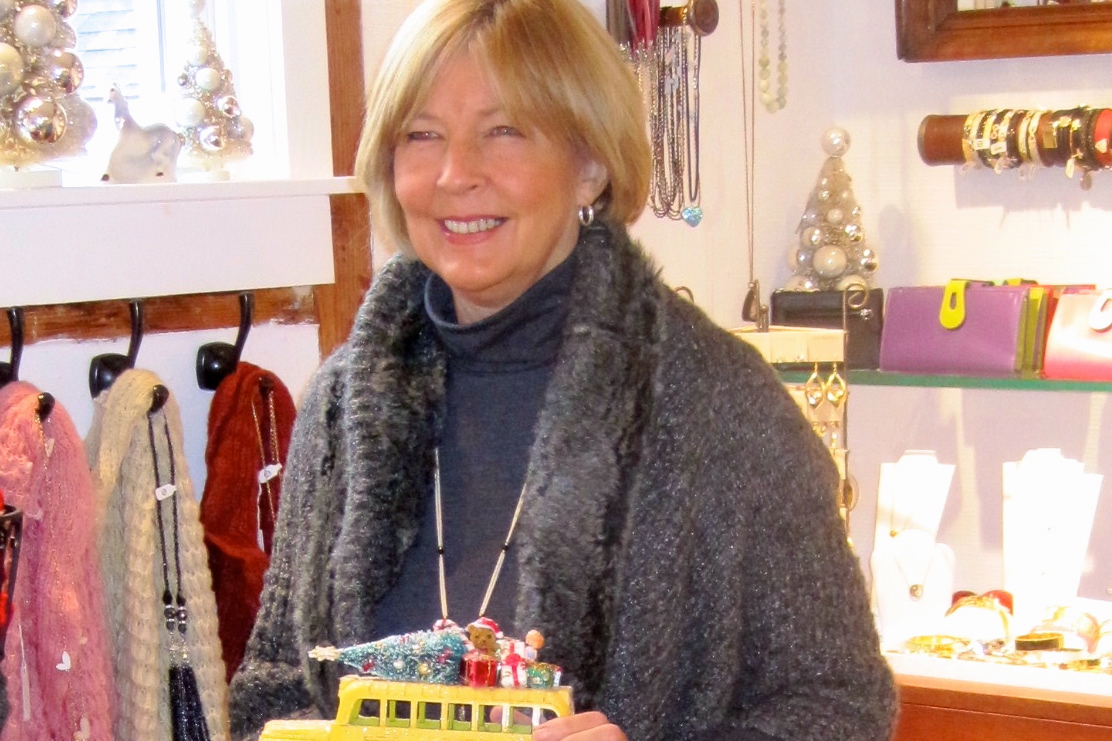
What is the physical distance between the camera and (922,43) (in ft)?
8.09

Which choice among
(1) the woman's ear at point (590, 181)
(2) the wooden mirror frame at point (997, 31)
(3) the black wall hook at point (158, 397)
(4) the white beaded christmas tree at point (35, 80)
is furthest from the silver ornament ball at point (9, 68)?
(2) the wooden mirror frame at point (997, 31)

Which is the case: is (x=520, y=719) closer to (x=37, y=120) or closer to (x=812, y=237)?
(x=37, y=120)

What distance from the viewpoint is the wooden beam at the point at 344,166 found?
1783mm

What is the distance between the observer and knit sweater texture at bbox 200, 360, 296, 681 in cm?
158

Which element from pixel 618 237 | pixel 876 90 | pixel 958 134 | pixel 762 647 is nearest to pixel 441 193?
pixel 618 237

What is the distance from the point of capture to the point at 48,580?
53.1 inches

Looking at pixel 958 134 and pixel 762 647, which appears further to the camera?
pixel 958 134

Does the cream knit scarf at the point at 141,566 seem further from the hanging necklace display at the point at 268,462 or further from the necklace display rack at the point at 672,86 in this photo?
the necklace display rack at the point at 672,86

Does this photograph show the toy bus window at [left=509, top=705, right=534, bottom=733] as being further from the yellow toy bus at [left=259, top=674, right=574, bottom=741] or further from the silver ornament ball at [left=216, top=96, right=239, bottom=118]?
the silver ornament ball at [left=216, top=96, right=239, bottom=118]

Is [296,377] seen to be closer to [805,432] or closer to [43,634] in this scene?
[43,634]

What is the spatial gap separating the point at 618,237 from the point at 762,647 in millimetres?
383

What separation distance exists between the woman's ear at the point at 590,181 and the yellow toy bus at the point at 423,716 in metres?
0.48

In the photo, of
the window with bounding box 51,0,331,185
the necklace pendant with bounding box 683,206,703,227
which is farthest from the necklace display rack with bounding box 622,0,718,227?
the window with bounding box 51,0,331,185

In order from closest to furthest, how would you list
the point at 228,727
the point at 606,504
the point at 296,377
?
the point at 606,504
the point at 228,727
the point at 296,377
